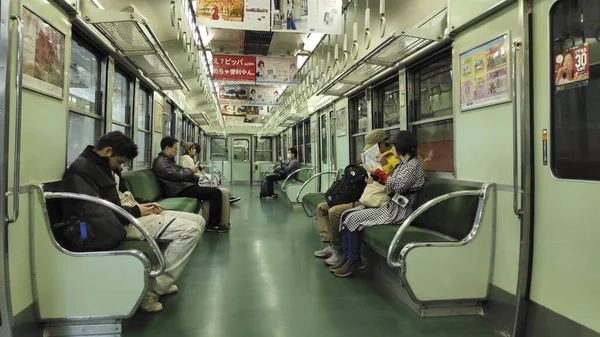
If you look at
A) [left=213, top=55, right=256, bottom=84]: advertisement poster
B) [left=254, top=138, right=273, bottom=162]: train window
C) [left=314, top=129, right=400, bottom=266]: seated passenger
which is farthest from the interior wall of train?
[left=254, top=138, right=273, bottom=162]: train window

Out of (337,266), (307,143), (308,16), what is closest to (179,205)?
(337,266)

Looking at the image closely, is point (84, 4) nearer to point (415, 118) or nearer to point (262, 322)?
point (262, 322)

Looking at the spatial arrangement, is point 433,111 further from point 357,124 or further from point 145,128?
point 145,128

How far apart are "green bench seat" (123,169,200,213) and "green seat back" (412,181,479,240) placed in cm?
261

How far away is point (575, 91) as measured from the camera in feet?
5.70

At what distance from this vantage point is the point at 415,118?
3586 mm

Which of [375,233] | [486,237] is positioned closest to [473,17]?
[486,237]

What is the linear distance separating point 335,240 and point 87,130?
8.51 ft

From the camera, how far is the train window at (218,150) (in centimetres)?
1431

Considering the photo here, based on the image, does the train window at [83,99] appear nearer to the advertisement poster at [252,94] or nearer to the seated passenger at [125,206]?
the seated passenger at [125,206]

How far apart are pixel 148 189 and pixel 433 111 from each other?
11.2 feet

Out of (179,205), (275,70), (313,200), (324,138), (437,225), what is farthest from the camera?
(324,138)

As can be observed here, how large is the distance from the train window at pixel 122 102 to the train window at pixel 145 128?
0.65 m

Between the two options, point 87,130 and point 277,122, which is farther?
point 277,122
